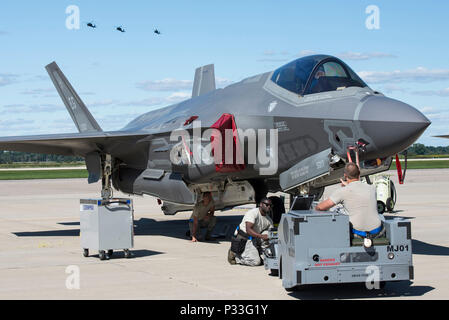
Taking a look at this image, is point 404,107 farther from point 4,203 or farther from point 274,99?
point 4,203

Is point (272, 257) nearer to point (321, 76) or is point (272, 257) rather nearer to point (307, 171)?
point (307, 171)

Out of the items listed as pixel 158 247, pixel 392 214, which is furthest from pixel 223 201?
pixel 392 214

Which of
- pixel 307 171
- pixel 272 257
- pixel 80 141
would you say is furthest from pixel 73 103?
pixel 272 257

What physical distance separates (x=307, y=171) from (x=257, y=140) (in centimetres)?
155

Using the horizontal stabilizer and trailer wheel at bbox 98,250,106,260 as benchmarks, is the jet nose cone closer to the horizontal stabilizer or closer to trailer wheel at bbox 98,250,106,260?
the horizontal stabilizer

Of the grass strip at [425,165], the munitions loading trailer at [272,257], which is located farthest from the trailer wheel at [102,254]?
the grass strip at [425,165]

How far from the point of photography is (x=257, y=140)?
12.3m

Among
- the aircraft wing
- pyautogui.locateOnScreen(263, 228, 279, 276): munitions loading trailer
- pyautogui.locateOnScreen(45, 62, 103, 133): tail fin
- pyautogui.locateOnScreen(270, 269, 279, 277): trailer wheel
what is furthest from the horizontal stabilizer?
pyautogui.locateOnScreen(45, 62, 103, 133): tail fin

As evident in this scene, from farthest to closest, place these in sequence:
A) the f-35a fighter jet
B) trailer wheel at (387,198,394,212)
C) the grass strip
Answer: the grass strip
trailer wheel at (387,198,394,212)
the f-35a fighter jet

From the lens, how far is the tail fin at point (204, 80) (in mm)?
20328

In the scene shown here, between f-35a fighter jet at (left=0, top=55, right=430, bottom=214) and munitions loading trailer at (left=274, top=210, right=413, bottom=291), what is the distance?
2.32 meters

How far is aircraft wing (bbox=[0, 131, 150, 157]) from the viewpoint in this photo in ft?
50.0

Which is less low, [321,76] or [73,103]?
[73,103]

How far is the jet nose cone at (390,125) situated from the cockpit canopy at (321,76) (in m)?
1.05
